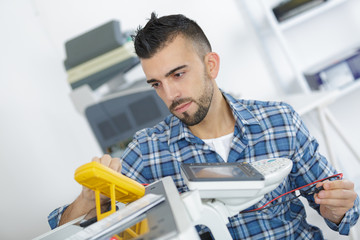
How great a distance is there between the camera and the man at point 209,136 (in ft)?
3.12

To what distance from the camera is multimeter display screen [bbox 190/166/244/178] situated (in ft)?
2.16

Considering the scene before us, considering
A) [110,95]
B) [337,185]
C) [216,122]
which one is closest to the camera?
[337,185]

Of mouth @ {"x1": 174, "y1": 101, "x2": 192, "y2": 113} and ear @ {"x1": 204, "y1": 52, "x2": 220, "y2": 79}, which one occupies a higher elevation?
ear @ {"x1": 204, "y1": 52, "x2": 220, "y2": 79}

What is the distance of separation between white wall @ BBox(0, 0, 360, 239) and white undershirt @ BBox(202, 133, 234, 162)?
1.21 meters

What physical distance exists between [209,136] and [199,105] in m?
0.10

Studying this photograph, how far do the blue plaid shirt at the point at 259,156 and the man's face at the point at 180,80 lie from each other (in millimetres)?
66

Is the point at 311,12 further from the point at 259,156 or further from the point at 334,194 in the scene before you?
the point at 334,194

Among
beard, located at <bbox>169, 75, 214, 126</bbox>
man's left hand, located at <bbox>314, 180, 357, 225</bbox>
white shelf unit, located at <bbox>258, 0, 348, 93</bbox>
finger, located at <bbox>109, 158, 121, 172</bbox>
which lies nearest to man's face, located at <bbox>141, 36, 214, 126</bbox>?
beard, located at <bbox>169, 75, 214, 126</bbox>

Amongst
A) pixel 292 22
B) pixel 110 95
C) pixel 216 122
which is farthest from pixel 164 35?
pixel 292 22

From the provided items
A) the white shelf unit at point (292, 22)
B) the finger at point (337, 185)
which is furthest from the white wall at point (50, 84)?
the finger at point (337, 185)

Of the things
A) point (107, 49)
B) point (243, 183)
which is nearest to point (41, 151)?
point (107, 49)

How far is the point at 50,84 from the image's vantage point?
6.86ft

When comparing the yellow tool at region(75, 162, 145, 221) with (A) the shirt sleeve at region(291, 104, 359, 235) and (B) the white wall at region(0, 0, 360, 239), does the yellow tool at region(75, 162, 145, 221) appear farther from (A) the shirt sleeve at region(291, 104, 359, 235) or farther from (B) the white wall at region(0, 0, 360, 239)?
(B) the white wall at region(0, 0, 360, 239)

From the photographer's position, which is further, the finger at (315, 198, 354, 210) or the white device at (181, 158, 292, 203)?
the finger at (315, 198, 354, 210)
